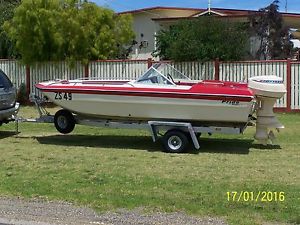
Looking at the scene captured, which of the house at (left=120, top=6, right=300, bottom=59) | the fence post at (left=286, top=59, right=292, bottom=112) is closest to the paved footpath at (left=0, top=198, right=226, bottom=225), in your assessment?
the fence post at (left=286, top=59, right=292, bottom=112)

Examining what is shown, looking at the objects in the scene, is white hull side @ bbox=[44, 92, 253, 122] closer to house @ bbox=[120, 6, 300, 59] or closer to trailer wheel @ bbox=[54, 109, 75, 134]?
trailer wheel @ bbox=[54, 109, 75, 134]

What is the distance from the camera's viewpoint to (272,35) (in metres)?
24.1

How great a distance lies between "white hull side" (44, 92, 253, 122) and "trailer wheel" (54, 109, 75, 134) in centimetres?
38

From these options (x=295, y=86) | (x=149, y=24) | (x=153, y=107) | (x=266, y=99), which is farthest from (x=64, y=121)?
(x=149, y=24)

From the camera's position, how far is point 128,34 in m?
21.8

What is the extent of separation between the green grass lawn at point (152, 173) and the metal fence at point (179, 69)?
19.2 ft

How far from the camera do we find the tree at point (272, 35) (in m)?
23.8

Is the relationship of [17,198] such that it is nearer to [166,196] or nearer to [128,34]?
[166,196]

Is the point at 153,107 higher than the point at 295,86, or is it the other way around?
the point at 295,86

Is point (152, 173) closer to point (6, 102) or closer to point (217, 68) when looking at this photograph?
point (6, 102)

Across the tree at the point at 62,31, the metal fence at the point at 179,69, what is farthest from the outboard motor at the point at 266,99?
the tree at the point at 62,31

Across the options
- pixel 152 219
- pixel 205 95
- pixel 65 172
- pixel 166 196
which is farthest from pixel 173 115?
pixel 152 219

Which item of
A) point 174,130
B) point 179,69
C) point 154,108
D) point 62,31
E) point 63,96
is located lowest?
point 174,130

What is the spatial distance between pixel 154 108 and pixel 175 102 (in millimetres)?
480
